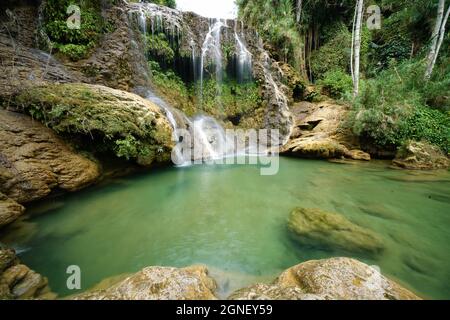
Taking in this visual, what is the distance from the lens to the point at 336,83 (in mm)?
12594

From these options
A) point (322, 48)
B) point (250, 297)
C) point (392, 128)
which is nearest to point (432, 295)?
point (250, 297)

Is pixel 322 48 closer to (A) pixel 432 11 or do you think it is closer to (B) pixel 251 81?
(A) pixel 432 11

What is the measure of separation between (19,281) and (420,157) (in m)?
9.88

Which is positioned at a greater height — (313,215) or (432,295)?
(313,215)

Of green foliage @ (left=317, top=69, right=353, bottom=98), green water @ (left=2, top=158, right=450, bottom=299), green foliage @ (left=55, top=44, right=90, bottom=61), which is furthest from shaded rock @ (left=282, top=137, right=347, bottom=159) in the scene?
green foliage @ (left=55, top=44, right=90, bottom=61)

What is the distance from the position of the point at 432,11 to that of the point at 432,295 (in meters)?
16.2

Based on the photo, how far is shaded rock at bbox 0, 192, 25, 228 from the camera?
333 centimetres

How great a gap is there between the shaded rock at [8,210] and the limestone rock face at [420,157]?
32.6ft

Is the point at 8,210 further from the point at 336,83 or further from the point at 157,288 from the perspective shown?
the point at 336,83

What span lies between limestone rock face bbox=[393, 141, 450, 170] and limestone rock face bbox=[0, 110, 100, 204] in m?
9.38

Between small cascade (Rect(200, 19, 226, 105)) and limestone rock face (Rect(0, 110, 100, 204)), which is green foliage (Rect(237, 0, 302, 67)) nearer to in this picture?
small cascade (Rect(200, 19, 226, 105))

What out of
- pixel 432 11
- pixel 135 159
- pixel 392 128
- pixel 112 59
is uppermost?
pixel 432 11

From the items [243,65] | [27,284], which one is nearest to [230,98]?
[243,65]
